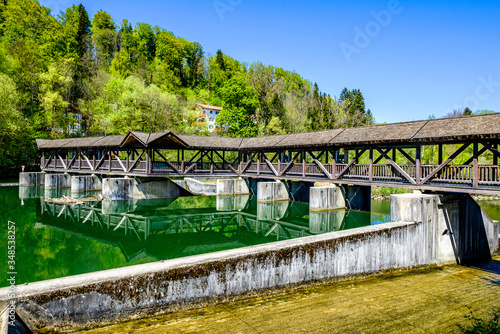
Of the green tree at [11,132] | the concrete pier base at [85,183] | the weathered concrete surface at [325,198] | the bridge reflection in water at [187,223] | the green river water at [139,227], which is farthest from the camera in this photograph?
the green tree at [11,132]

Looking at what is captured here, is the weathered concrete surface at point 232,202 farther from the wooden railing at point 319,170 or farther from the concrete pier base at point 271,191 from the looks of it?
the wooden railing at point 319,170

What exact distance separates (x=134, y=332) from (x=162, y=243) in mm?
8446

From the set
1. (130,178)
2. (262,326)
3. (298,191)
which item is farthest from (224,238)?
(130,178)

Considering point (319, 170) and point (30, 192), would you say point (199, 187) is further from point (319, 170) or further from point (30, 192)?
point (30, 192)

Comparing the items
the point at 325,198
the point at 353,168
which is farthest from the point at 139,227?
the point at 353,168

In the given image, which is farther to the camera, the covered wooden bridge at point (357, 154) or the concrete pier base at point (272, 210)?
the concrete pier base at point (272, 210)

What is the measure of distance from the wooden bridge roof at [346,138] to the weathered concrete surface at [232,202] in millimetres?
4096

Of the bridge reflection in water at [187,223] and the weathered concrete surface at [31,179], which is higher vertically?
the weathered concrete surface at [31,179]

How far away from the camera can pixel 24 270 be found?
9750 mm

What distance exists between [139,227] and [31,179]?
20.2m

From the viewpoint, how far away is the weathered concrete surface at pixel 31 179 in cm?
2922

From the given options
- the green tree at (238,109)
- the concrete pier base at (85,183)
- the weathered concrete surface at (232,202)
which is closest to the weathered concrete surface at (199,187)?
the weathered concrete surface at (232,202)

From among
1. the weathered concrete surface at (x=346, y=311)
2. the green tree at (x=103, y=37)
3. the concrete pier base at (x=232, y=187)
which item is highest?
the green tree at (x=103, y=37)

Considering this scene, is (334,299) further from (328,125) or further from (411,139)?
(328,125)
